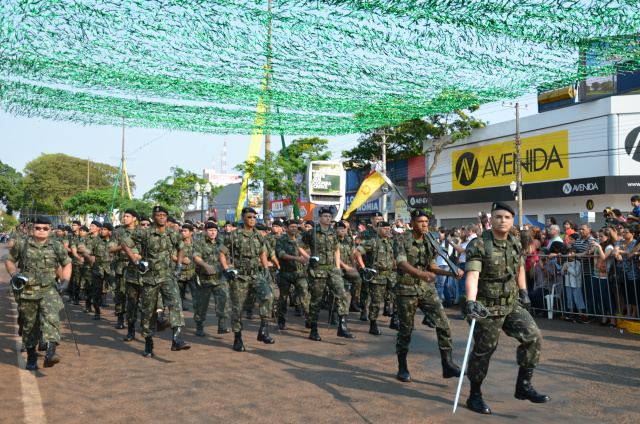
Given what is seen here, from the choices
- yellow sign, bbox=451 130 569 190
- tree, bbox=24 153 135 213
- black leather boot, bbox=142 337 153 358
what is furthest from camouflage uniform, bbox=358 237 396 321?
tree, bbox=24 153 135 213

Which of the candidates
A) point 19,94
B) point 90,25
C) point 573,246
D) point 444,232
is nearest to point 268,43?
point 90,25

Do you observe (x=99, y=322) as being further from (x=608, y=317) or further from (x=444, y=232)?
(x=608, y=317)

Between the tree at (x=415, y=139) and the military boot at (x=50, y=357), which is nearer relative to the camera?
the military boot at (x=50, y=357)

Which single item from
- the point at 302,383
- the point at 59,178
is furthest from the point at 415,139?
the point at 59,178

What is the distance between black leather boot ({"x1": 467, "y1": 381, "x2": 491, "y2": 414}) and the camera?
16.4 ft

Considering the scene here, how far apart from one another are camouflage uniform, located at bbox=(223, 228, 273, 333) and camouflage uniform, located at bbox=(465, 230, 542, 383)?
12.0 feet

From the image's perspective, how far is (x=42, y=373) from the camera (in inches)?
259

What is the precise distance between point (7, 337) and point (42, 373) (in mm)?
2927

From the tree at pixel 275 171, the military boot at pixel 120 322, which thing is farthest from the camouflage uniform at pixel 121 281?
the tree at pixel 275 171

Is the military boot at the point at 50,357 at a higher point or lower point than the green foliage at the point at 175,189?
lower

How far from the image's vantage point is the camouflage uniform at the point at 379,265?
954cm

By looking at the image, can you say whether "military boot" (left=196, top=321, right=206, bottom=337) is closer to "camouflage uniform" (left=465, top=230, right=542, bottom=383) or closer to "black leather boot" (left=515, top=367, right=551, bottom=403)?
"camouflage uniform" (left=465, top=230, right=542, bottom=383)

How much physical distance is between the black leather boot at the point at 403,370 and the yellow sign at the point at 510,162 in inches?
1018

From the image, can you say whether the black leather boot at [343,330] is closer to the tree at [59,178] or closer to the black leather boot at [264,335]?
the black leather boot at [264,335]
